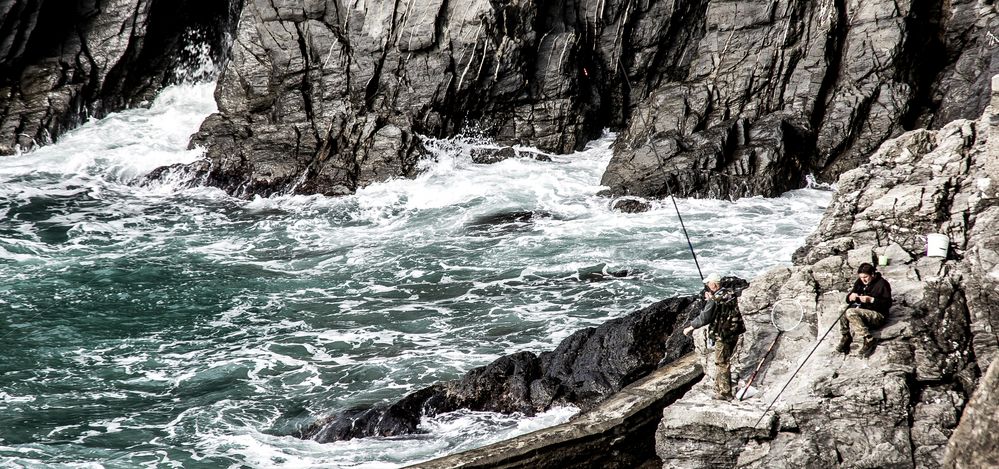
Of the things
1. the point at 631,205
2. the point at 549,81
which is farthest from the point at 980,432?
the point at 549,81

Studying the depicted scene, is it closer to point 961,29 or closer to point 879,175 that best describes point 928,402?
point 879,175

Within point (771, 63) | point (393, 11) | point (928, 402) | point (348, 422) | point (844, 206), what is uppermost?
point (393, 11)

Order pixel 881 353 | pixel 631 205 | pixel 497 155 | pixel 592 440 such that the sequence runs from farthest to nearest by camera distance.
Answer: pixel 497 155, pixel 631 205, pixel 592 440, pixel 881 353

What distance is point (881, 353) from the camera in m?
9.59

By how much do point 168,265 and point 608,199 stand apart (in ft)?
34.6

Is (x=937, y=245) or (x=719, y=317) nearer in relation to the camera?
(x=719, y=317)

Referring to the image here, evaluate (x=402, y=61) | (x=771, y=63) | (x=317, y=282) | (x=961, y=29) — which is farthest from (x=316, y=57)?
(x=961, y=29)

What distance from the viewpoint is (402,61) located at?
27.0 m

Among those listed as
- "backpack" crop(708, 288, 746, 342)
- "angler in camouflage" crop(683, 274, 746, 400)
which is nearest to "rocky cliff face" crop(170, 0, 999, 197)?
"backpack" crop(708, 288, 746, 342)

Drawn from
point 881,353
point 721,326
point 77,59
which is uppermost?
point 77,59

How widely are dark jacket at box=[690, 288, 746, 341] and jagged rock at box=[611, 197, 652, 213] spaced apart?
12657 mm

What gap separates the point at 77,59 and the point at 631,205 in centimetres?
1744

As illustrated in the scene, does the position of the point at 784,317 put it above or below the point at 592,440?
above

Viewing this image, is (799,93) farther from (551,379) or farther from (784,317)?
(784,317)
